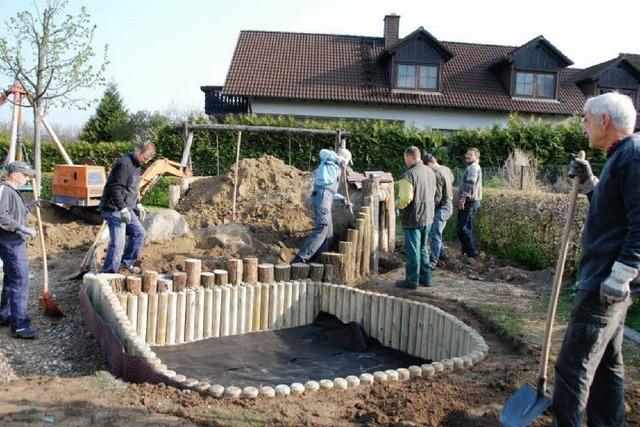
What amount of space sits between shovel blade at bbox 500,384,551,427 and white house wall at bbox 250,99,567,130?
19473 mm

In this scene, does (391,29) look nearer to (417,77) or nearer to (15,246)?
(417,77)

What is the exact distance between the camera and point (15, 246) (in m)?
6.14

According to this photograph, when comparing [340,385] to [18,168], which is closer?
[340,385]

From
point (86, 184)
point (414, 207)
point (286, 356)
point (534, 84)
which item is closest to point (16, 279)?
point (286, 356)

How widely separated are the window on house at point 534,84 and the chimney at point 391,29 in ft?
16.7

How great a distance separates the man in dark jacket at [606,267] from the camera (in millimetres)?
2990

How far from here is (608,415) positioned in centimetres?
338

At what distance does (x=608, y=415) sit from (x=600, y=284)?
0.83 m

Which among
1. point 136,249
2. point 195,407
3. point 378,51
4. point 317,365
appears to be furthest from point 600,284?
point 378,51

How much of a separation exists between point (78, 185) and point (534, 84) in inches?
702

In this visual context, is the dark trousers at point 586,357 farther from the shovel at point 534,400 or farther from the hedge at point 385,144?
the hedge at point 385,144

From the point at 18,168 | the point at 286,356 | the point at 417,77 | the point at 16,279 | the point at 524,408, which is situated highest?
the point at 417,77

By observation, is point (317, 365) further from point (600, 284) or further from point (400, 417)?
point (600, 284)

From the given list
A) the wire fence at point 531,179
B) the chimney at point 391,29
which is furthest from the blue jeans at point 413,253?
the chimney at point 391,29
